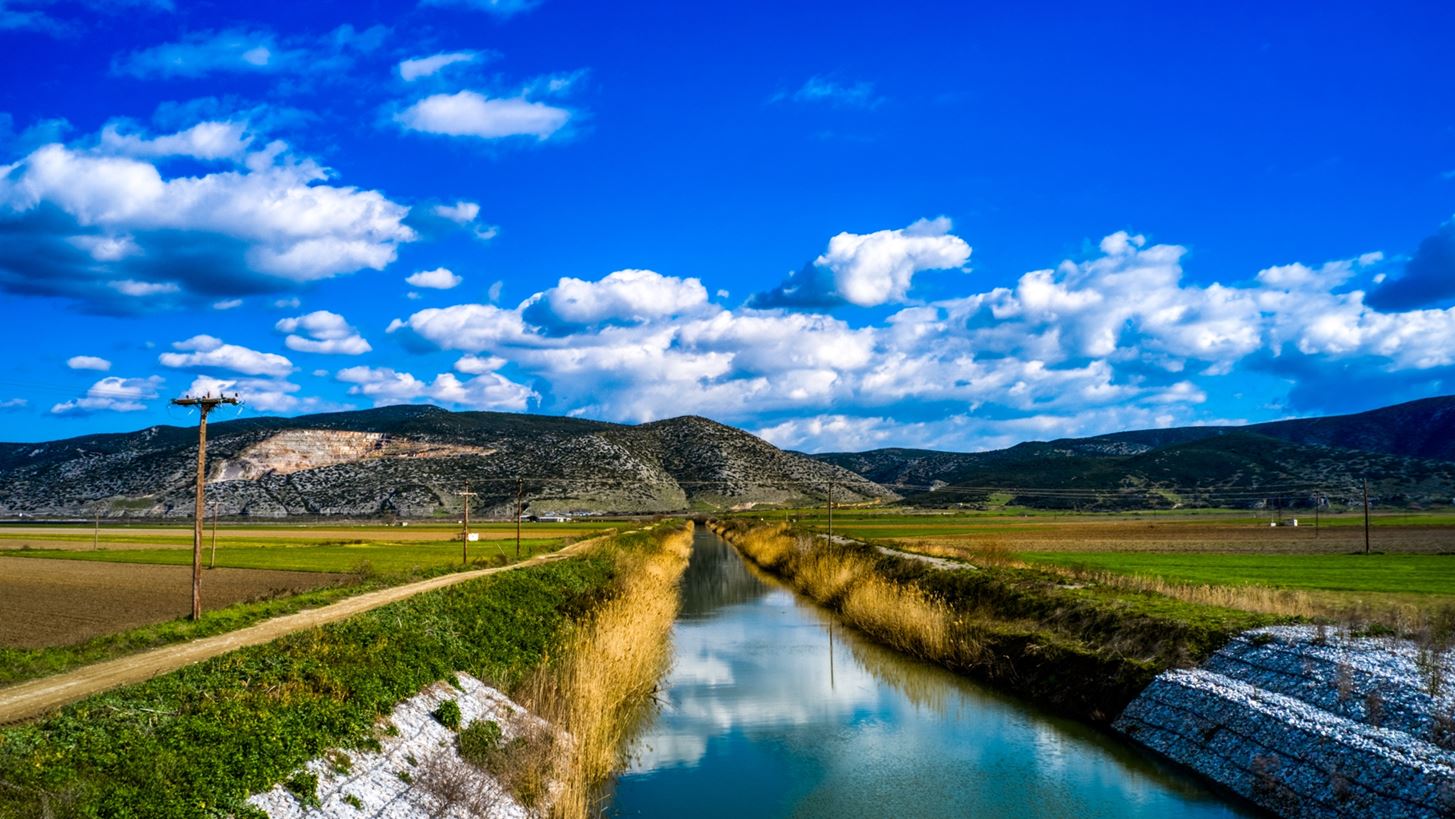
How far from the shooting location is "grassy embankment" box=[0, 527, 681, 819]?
9047 mm

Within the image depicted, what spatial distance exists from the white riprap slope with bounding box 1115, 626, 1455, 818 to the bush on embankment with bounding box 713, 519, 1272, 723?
1070mm

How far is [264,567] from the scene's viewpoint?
53.8 metres

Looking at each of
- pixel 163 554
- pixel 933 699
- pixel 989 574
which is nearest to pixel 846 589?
pixel 989 574

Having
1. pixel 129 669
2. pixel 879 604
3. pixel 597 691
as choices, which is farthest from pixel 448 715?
pixel 879 604

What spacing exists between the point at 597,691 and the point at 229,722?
8162 mm

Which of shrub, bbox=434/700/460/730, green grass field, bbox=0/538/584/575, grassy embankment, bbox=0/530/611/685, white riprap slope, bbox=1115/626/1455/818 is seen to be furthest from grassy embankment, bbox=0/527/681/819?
green grass field, bbox=0/538/584/575

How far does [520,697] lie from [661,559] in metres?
37.0

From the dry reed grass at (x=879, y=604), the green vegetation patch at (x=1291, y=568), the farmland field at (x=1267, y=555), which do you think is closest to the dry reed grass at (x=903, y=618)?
the dry reed grass at (x=879, y=604)

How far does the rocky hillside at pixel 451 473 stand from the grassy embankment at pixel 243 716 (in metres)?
129

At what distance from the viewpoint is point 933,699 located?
22.4m

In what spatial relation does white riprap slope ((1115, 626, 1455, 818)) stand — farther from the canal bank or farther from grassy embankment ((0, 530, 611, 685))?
grassy embankment ((0, 530, 611, 685))

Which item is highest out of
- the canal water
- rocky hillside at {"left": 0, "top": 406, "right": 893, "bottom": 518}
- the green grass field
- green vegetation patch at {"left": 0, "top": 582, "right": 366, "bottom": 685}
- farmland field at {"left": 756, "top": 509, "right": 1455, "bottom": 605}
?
rocky hillside at {"left": 0, "top": 406, "right": 893, "bottom": 518}

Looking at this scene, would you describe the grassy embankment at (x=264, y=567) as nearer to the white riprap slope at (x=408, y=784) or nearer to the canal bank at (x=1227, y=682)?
the white riprap slope at (x=408, y=784)

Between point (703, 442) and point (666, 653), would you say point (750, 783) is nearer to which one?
point (666, 653)
